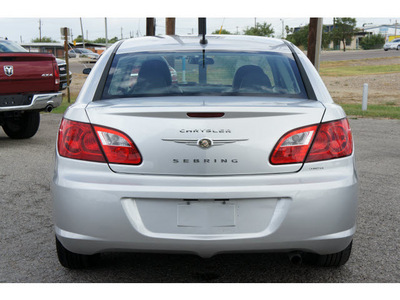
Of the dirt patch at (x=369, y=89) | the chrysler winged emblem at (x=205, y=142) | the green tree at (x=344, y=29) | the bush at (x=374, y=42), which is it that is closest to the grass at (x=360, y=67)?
the dirt patch at (x=369, y=89)

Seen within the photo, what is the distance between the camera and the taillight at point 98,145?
3039mm

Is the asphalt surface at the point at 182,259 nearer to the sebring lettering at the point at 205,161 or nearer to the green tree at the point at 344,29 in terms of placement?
the sebring lettering at the point at 205,161

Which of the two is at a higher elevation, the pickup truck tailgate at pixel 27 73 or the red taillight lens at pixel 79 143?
the red taillight lens at pixel 79 143

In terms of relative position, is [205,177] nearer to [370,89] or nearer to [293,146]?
[293,146]

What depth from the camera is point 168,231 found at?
9.73 feet

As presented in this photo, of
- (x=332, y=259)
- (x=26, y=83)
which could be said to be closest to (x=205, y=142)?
(x=332, y=259)

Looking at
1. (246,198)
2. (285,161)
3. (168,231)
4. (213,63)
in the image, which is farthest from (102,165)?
(213,63)

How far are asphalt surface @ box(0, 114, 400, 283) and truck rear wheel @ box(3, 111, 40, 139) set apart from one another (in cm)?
358

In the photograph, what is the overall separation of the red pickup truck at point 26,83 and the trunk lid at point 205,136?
252 inches

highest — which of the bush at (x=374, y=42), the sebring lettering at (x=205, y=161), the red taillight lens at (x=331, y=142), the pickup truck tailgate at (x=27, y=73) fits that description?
the red taillight lens at (x=331, y=142)

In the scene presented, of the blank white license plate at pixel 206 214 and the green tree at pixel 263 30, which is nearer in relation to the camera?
the blank white license plate at pixel 206 214

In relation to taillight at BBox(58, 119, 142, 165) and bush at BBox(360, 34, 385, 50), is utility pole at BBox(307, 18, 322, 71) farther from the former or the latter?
bush at BBox(360, 34, 385, 50)

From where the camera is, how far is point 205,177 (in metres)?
2.96

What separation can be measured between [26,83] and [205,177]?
22.6 feet
